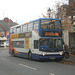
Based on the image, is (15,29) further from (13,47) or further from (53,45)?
(53,45)

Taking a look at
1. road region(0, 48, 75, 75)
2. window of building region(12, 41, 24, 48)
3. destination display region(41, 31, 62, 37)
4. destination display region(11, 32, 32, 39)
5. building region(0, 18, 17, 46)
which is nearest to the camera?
road region(0, 48, 75, 75)

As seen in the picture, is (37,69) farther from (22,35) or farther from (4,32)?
(4,32)

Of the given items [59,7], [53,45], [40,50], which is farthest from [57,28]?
[59,7]

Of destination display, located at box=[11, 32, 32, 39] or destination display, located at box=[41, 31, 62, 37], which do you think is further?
destination display, located at box=[11, 32, 32, 39]

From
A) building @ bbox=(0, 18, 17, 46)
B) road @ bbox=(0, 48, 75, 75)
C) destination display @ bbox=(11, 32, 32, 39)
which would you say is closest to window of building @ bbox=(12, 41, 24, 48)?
destination display @ bbox=(11, 32, 32, 39)

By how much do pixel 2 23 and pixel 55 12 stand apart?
187 feet

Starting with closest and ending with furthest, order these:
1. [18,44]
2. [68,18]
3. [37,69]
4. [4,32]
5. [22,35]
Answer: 1. [37,69]
2. [22,35]
3. [18,44]
4. [68,18]
5. [4,32]

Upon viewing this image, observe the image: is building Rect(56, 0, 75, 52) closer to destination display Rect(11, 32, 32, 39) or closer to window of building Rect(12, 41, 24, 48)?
destination display Rect(11, 32, 32, 39)

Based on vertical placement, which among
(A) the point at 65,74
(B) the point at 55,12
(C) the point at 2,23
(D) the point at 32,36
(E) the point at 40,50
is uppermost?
(C) the point at 2,23

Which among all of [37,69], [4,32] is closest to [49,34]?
[37,69]

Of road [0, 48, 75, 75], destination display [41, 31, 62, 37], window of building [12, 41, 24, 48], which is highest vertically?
destination display [41, 31, 62, 37]

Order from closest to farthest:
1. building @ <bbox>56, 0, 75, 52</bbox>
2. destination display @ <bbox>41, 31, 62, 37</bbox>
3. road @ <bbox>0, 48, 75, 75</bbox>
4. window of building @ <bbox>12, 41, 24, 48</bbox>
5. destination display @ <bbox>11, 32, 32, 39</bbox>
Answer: road @ <bbox>0, 48, 75, 75</bbox>
destination display @ <bbox>41, 31, 62, 37</bbox>
destination display @ <bbox>11, 32, 32, 39</bbox>
building @ <bbox>56, 0, 75, 52</bbox>
window of building @ <bbox>12, 41, 24, 48</bbox>

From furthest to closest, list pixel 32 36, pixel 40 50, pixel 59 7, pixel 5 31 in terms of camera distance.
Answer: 1. pixel 5 31
2. pixel 59 7
3. pixel 32 36
4. pixel 40 50

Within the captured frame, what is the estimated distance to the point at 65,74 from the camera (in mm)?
9031
